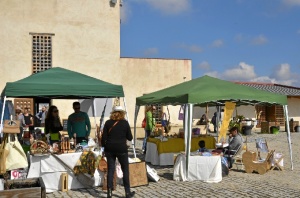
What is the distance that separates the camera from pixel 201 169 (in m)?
8.84

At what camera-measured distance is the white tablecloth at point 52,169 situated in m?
7.92

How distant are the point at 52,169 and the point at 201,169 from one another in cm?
332

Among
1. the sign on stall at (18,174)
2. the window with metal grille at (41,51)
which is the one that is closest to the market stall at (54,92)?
the sign on stall at (18,174)

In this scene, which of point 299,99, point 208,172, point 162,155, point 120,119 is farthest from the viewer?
point 299,99

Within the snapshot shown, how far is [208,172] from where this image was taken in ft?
28.8

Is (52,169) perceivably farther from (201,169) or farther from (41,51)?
(41,51)

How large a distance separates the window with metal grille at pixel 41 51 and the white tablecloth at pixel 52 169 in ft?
36.1

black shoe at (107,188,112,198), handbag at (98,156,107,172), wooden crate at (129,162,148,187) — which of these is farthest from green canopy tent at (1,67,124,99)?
black shoe at (107,188,112,198)

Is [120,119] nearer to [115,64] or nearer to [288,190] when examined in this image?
[288,190]

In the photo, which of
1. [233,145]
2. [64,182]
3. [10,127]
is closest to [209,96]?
[233,145]

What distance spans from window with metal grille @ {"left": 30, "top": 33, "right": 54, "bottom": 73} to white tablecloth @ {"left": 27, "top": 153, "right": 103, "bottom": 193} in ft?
36.1

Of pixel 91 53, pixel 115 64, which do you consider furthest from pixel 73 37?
pixel 115 64

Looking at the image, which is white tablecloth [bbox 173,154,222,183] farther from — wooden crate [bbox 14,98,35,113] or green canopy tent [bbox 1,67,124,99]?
wooden crate [bbox 14,98,35,113]

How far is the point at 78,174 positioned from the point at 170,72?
45.2ft
